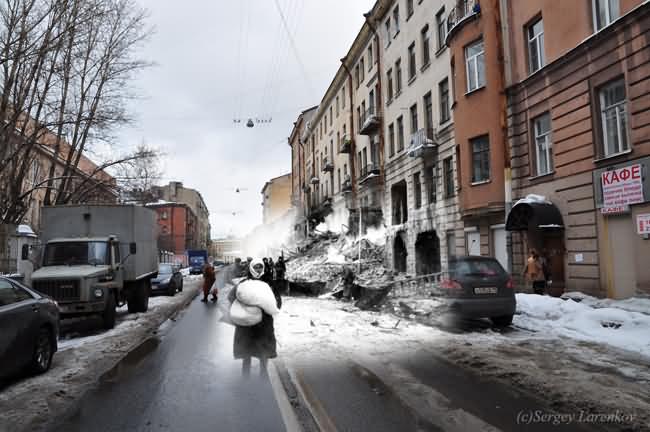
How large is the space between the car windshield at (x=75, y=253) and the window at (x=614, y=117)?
14.0 metres

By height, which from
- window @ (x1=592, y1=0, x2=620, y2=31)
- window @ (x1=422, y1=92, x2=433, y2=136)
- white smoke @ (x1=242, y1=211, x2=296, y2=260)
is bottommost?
white smoke @ (x1=242, y1=211, x2=296, y2=260)

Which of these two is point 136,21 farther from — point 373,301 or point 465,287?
point 465,287

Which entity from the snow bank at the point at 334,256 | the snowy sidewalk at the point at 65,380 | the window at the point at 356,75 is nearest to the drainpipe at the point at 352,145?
the window at the point at 356,75

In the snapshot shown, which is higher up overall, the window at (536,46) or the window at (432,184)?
the window at (536,46)

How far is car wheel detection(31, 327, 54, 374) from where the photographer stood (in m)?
7.15

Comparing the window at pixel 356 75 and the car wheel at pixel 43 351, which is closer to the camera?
the car wheel at pixel 43 351

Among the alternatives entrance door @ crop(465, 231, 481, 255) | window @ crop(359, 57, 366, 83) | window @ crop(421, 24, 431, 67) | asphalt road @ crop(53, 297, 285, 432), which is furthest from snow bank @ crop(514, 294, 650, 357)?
window @ crop(359, 57, 366, 83)

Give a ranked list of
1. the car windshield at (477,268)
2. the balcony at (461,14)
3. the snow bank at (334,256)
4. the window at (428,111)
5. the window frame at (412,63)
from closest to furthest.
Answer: the car windshield at (477,268) < the balcony at (461,14) < the window at (428,111) < the snow bank at (334,256) < the window frame at (412,63)

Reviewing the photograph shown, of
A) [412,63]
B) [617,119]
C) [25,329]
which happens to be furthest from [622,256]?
[412,63]

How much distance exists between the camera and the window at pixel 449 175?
886 inches

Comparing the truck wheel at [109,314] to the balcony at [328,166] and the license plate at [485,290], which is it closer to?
the license plate at [485,290]

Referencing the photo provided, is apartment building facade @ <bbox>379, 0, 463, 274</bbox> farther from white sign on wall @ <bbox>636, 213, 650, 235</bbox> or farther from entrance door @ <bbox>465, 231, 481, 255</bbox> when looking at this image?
white sign on wall @ <bbox>636, 213, 650, 235</bbox>

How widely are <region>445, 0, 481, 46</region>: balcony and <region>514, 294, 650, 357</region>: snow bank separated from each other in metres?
11.6

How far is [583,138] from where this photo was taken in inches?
560
